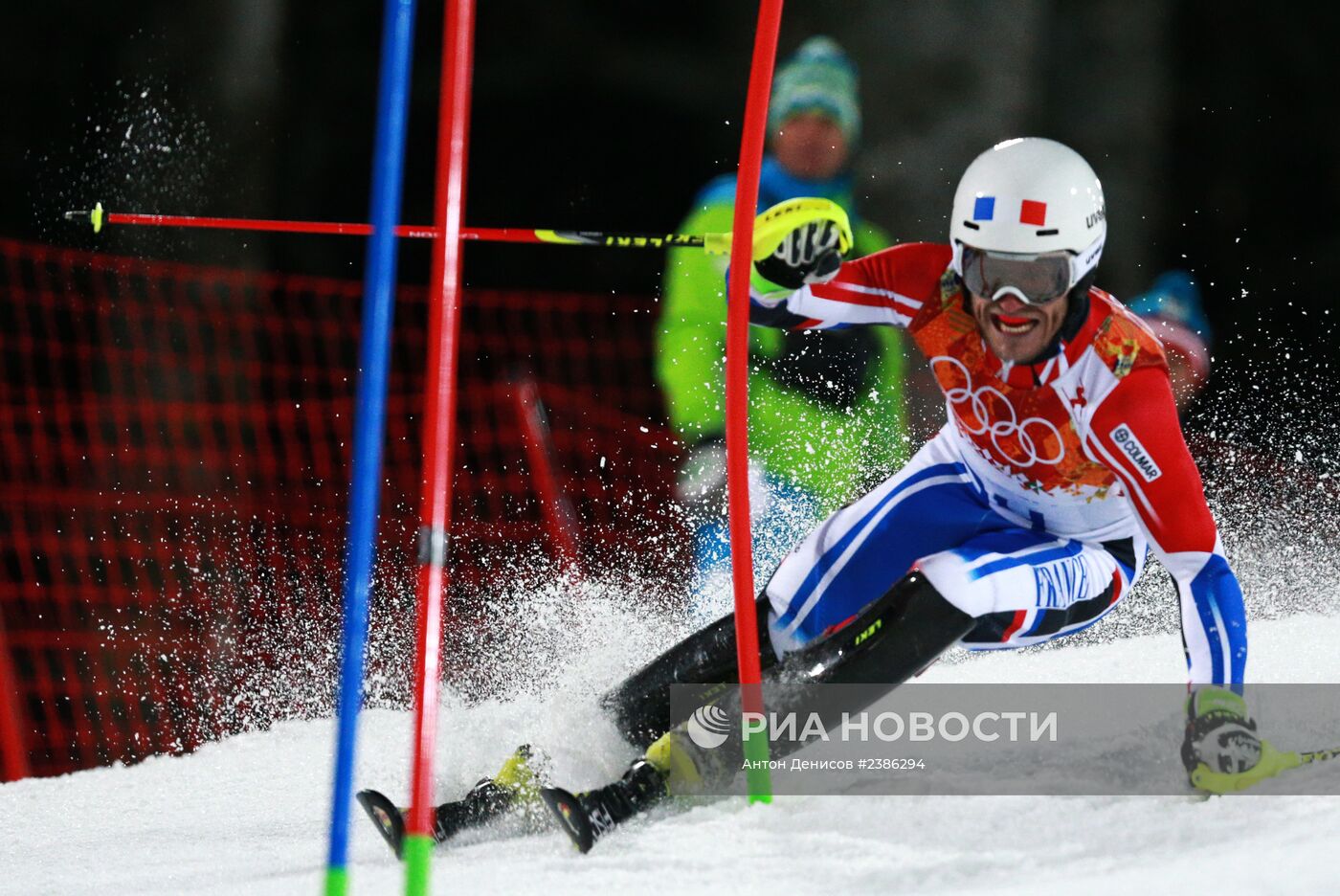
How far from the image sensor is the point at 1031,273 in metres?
2.67

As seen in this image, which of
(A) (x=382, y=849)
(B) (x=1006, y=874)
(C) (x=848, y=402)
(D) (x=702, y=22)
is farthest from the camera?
(D) (x=702, y=22)

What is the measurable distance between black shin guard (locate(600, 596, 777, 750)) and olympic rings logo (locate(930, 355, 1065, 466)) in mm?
627

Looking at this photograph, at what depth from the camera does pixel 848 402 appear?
3646 mm

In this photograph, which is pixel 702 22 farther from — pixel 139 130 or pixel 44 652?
pixel 44 652

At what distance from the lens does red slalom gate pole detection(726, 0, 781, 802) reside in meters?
2.47

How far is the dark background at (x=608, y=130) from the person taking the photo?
6559mm

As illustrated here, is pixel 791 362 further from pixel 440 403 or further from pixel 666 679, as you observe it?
pixel 440 403

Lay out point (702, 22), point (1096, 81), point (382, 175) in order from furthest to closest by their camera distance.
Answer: point (702, 22), point (1096, 81), point (382, 175)

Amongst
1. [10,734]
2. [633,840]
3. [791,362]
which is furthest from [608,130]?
[633,840]

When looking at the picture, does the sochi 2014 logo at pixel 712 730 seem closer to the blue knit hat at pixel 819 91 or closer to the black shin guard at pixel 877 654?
the black shin guard at pixel 877 654

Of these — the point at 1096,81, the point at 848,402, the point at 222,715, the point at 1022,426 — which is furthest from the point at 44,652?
the point at 1096,81

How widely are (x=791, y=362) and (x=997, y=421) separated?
874 mm

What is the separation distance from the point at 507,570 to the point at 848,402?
193 cm

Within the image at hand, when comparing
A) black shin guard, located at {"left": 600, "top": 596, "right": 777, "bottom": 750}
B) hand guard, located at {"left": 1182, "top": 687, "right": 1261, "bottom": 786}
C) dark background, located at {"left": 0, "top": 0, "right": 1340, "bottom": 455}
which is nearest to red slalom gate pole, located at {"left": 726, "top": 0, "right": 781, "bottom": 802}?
black shin guard, located at {"left": 600, "top": 596, "right": 777, "bottom": 750}
